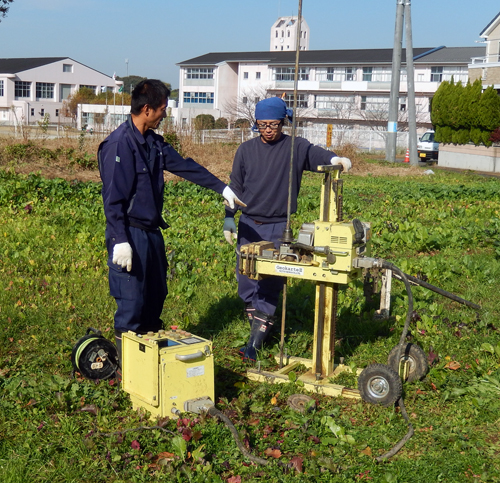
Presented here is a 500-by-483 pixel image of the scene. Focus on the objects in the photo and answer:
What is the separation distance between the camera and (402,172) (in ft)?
77.8

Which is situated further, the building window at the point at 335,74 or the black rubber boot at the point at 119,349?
the building window at the point at 335,74

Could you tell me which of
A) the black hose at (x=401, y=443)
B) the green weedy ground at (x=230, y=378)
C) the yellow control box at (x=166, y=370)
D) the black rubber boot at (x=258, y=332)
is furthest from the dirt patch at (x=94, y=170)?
the black hose at (x=401, y=443)

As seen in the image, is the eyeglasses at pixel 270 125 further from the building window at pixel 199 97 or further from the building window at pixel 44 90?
the building window at pixel 44 90

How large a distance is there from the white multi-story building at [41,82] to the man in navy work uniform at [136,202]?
65.5 m

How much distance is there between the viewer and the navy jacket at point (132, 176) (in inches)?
159

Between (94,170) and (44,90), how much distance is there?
200ft

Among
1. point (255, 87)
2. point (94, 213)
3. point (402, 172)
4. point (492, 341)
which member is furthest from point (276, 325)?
point (255, 87)

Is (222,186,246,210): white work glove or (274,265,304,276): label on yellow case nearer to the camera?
(274,265,304,276): label on yellow case

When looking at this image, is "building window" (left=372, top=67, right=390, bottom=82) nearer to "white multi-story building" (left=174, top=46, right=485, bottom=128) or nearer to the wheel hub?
"white multi-story building" (left=174, top=46, right=485, bottom=128)

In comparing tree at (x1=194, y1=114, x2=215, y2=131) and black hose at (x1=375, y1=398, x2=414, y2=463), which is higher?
tree at (x1=194, y1=114, x2=215, y2=131)

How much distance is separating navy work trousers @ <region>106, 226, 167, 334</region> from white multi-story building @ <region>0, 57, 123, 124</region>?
6560 centimetres

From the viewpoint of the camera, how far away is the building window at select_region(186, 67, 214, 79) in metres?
68.5

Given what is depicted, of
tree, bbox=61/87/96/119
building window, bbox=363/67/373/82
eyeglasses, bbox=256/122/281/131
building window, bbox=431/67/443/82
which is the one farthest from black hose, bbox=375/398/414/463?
tree, bbox=61/87/96/119

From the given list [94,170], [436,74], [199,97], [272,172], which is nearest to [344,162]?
[272,172]
